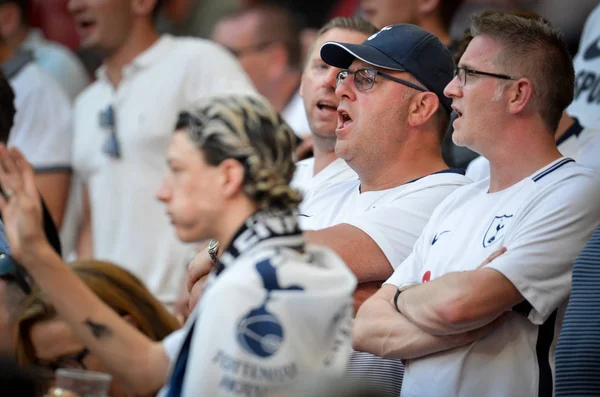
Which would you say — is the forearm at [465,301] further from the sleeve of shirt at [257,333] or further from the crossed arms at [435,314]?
the sleeve of shirt at [257,333]

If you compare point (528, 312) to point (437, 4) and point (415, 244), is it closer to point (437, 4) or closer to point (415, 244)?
point (415, 244)

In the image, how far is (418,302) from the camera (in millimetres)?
3316

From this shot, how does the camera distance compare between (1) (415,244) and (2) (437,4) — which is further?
(2) (437,4)

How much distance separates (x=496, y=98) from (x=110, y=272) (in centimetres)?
134

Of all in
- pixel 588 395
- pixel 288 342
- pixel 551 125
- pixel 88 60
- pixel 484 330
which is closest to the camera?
pixel 288 342

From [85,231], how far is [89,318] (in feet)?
13.0

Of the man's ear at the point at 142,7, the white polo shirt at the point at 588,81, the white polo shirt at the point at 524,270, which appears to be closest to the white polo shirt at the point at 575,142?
the white polo shirt at the point at 588,81

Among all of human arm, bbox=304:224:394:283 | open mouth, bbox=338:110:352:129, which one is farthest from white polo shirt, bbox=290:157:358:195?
human arm, bbox=304:224:394:283

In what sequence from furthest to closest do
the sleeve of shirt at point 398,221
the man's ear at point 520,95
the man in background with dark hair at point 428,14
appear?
1. the man in background with dark hair at point 428,14
2. the sleeve of shirt at point 398,221
3. the man's ear at point 520,95

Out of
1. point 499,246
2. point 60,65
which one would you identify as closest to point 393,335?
point 499,246

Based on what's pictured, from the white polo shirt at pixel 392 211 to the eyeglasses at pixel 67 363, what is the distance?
995 mm

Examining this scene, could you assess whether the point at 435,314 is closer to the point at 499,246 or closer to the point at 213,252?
the point at 499,246

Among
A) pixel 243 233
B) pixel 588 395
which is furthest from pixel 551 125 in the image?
pixel 243 233

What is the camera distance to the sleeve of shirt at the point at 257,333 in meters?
2.43
